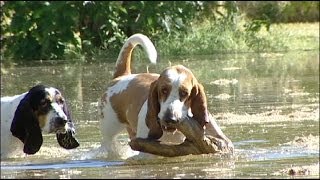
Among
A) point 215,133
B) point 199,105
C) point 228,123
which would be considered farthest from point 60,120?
point 228,123

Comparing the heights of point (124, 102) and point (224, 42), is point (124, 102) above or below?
above

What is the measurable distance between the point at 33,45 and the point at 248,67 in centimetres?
682

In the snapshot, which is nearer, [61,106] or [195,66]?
[61,106]

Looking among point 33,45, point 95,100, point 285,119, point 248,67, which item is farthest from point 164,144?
point 33,45

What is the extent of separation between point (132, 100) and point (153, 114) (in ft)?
2.61

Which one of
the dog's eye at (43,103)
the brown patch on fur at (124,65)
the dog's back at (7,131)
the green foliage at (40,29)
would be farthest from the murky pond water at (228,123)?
the green foliage at (40,29)

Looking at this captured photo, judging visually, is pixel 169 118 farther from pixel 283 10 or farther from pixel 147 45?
pixel 283 10

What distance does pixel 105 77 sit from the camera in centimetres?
1738

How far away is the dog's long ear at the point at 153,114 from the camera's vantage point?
835 centimetres

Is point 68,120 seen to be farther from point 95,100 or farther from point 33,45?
point 33,45

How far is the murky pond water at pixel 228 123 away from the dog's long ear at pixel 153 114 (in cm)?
23

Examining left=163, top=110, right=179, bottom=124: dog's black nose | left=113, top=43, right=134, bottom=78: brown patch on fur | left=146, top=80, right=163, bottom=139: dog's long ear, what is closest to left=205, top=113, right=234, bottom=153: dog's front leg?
left=146, top=80, right=163, bottom=139: dog's long ear

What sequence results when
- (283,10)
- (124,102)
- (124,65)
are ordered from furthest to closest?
(283,10)
(124,65)
(124,102)

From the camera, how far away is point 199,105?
27.4 feet
